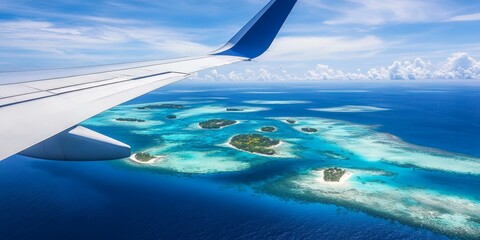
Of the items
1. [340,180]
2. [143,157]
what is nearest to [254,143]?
[340,180]

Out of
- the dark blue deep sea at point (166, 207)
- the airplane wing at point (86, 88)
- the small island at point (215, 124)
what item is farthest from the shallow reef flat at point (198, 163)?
the airplane wing at point (86, 88)

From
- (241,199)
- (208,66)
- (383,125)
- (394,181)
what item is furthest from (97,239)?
(383,125)

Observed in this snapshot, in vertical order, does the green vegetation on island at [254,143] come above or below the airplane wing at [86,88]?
below

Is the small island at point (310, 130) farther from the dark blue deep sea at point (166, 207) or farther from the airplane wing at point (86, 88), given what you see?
the airplane wing at point (86, 88)

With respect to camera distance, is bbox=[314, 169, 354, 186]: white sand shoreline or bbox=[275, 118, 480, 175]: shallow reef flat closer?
bbox=[314, 169, 354, 186]: white sand shoreline

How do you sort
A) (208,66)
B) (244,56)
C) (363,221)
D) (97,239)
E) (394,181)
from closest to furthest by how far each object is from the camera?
(208,66) → (244,56) → (97,239) → (363,221) → (394,181)

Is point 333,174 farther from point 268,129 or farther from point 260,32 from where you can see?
point 260,32

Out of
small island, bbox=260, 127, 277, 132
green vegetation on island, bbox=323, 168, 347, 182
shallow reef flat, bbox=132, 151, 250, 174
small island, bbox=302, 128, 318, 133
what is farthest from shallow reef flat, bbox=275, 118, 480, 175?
shallow reef flat, bbox=132, 151, 250, 174

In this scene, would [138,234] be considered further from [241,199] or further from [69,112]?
[69,112]

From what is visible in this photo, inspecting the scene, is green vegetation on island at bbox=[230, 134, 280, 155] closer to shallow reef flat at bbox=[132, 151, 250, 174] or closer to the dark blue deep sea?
shallow reef flat at bbox=[132, 151, 250, 174]
